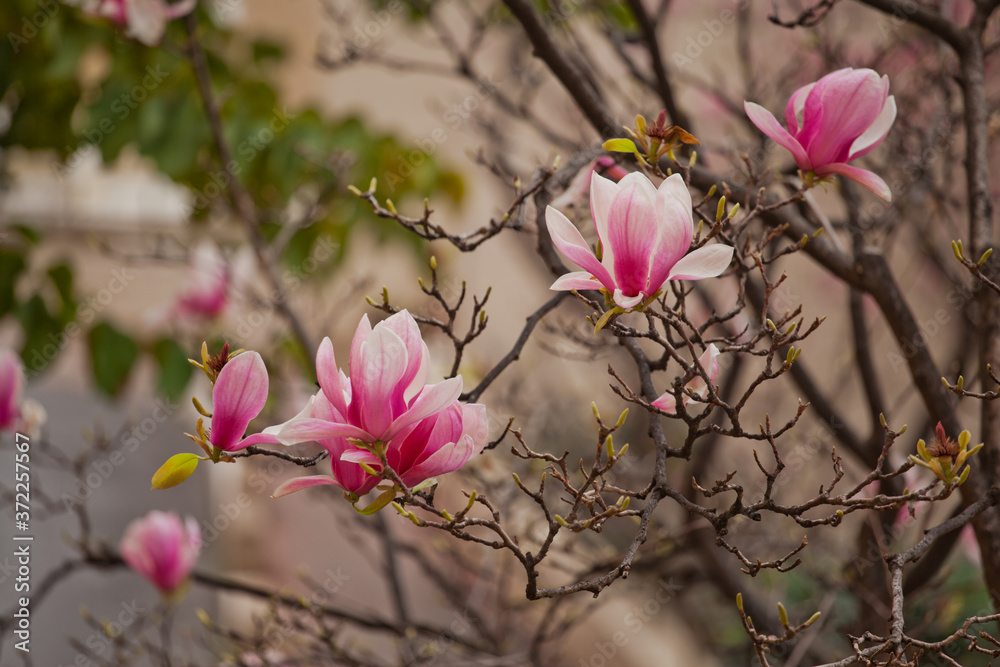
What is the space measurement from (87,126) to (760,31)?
8.81 ft

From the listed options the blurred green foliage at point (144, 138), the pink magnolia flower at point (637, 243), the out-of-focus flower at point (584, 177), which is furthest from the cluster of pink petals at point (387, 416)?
the blurred green foliage at point (144, 138)

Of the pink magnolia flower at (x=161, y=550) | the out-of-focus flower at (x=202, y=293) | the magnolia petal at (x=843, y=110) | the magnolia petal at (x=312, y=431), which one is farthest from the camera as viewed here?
the out-of-focus flower at (x=202, y=293)

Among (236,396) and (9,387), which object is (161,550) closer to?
(9,387)

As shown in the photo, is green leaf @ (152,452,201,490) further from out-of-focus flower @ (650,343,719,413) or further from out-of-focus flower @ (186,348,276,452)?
out-of-focus flower @ (650,343,719,413)

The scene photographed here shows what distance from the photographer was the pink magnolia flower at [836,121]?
60 centimetres

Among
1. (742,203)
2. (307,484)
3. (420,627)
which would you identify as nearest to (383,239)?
(420,627)

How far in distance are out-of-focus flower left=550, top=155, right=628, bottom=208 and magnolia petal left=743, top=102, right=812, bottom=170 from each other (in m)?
0.13

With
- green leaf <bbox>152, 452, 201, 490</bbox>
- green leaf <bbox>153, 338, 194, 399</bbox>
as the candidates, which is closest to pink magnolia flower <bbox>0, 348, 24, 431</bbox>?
green leaf <bbox>153, 338, 194, 399</bbox>

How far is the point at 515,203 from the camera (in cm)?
66

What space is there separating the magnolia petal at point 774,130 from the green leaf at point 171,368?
119 centimetres

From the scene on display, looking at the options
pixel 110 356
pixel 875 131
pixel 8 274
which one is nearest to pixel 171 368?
pixel 110 356

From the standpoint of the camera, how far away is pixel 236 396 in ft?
1.73

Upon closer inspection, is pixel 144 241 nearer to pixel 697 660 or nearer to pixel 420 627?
pixel 697 660

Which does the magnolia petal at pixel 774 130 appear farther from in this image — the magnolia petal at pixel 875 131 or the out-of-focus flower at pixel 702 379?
the out-of-focus flower at pixel 702 379
